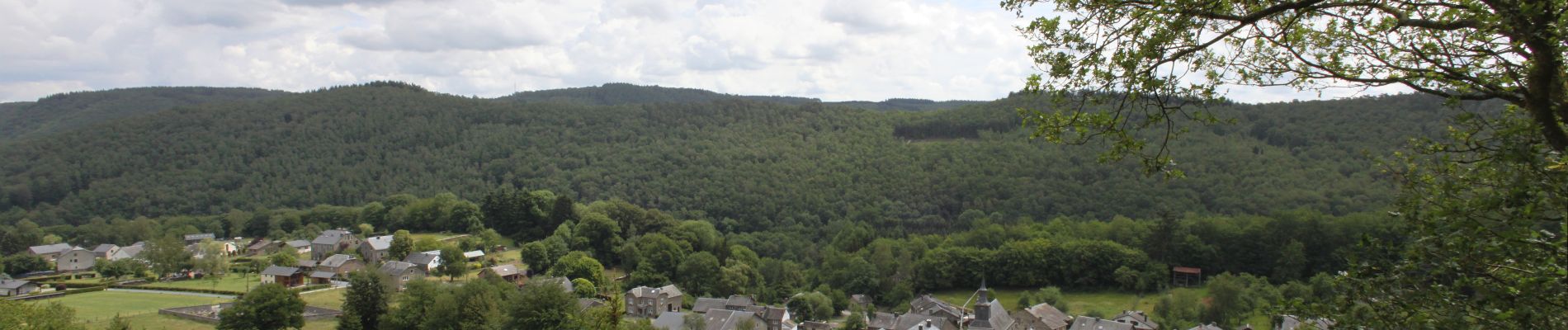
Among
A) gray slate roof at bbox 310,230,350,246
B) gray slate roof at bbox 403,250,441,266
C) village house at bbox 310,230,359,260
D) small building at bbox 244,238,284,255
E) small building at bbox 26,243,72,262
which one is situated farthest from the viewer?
small building at bbox 244,238,284,255

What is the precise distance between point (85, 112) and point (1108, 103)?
6385 inches

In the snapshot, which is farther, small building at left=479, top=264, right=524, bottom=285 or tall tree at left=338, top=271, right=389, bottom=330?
small building at left=479, top=264, right=524, bottom=285

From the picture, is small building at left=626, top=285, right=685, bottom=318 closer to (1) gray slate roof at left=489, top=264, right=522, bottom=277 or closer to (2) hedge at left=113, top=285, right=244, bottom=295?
(1) gray slate roof at left=489, top=264, right=522, bottom=277

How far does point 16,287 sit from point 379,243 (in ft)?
47.8

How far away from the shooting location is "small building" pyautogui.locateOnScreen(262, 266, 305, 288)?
3956 centimetres

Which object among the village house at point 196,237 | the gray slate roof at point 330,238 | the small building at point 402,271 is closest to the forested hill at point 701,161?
the village house at point 196,237

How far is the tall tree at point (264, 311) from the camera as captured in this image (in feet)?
87.9

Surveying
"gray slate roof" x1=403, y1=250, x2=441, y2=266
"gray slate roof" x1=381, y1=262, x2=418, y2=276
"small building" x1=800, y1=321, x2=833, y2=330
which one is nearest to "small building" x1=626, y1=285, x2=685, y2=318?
"small building" x1=800, y1=321, x2=833, y2=330

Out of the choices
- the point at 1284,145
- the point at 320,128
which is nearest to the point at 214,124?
the point at 320,128

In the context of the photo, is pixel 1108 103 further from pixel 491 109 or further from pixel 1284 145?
pixel 491 109

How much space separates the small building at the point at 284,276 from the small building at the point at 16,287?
28.5 feet

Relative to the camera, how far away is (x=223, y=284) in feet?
131

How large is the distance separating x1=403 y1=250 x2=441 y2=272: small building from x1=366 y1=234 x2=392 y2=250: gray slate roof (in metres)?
4.20

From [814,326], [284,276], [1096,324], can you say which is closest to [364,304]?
[284,276]
